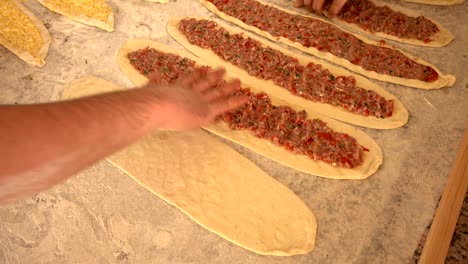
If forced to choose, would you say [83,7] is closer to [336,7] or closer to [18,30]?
[18,30]

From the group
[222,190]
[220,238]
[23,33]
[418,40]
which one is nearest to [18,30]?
[23,33]

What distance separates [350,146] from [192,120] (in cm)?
107

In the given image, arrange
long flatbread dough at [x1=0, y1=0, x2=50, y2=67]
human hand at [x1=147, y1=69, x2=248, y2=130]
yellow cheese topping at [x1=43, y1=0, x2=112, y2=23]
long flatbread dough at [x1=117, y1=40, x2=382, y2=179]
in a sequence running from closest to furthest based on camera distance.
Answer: human hand at [x1=147, y1=69, x2=248, y2=130] → long flatbread dough at [x1=117, y1=40, x2=382, y2=179] → long flatbread dough at [x1=0, y1=0, x2=50, y2=67] → yellow cheese topping at [x1=43, y1=0, x2=112, y2=23]

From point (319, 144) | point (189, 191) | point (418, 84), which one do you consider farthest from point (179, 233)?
point (418, 84)

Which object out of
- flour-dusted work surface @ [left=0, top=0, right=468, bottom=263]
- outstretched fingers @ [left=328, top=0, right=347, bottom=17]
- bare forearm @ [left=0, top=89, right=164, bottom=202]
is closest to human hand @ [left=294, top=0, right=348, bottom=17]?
outstretched fingers @ [left=328, top=0, right=347, bottom=17]

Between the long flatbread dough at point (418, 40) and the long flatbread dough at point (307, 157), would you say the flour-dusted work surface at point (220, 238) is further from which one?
the long flatbread dough at point (418, 40)

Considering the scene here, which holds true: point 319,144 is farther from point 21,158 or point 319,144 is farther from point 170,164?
point 21,158

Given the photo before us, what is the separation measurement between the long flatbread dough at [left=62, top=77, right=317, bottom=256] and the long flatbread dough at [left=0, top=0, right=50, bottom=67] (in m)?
1.09

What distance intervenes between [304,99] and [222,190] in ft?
2.68

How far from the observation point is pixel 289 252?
6.82ft

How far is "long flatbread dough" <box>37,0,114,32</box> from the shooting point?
10.4 feet

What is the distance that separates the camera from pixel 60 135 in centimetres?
129

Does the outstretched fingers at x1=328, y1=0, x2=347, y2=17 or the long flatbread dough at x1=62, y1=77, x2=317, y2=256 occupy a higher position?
the outstretched fingers at x1=328, y1=0, x2=347, y2=17

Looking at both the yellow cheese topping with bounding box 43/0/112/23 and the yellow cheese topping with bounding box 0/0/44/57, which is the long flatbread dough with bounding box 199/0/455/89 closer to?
the yellow cheese topping with bounding box 43/0/112/23
